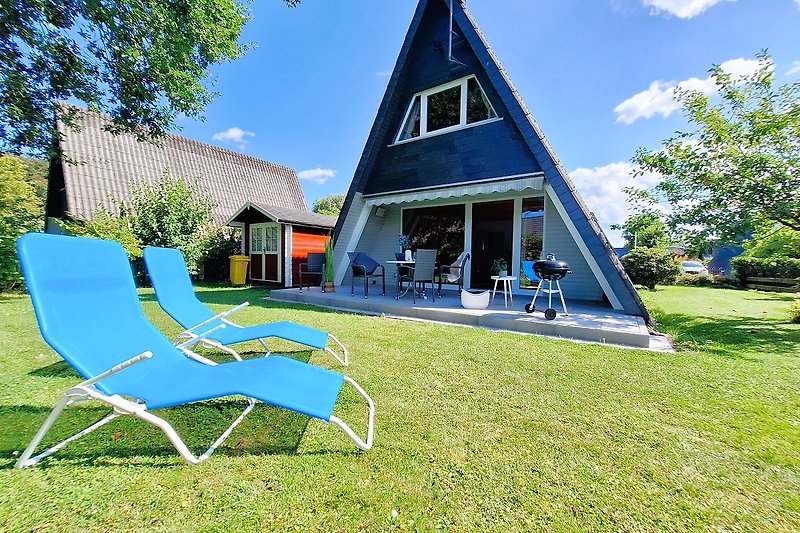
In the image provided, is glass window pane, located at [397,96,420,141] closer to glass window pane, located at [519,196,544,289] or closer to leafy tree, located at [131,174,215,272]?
glass window pane, located at [519,196,544,289]

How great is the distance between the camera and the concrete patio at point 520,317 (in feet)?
17.2

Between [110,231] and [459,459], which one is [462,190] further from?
[110,231]

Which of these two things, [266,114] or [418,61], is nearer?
[418,61]

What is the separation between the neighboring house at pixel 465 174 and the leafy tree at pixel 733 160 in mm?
2480

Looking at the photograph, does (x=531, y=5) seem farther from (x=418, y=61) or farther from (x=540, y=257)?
(x=540, y=257)

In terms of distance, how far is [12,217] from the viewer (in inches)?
430

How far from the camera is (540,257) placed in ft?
31.0

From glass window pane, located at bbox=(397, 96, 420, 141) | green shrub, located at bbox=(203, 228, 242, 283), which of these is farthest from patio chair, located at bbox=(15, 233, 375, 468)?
green shrub, located at bbox=(203, 228, 242, 283)

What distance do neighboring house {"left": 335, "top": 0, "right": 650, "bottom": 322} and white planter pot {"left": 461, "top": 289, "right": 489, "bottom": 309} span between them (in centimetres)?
242

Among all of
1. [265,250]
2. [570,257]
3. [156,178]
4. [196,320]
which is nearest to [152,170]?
[156,178]

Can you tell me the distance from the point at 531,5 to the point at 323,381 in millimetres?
12190

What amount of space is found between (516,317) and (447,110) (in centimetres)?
685

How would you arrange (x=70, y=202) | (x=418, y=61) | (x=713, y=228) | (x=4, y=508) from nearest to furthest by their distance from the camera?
(x=4, y=508) → (x=713, y=228) → (x=418, y=61) → (x=70, y=202)

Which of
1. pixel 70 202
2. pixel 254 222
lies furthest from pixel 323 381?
pixel 70 202
